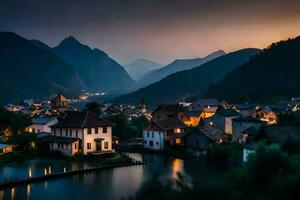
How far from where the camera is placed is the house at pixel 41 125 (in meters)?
51.8

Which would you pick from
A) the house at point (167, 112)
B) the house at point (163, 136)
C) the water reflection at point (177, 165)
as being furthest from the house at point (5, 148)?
the house at point (167, 112)

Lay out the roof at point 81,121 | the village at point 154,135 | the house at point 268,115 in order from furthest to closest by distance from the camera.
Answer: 1. the house at point 268,115
2. the roof at point 81,121
3. the village at point 154,135

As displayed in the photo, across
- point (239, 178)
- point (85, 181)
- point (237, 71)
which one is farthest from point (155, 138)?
point (237, 71)

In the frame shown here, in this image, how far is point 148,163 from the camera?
39.1m

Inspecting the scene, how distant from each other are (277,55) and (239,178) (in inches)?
4439

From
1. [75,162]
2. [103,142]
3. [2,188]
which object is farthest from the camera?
[103,142]

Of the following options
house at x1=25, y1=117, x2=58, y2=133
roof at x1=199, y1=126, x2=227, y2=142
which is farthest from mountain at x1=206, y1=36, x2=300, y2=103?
roof at x1=199, y1=126, x2=227, y2=142

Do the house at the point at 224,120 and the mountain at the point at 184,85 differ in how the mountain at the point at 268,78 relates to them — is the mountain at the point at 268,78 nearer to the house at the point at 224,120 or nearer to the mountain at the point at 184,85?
the mountain at the point at 184,85

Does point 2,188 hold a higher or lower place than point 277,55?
lower

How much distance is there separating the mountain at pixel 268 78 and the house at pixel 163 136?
1837 inches

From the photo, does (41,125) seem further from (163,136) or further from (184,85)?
(184,85)

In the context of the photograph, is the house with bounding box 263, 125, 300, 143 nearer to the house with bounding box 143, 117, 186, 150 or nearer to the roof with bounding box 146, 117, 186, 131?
the house with bounding box 143, 117, 186, 150

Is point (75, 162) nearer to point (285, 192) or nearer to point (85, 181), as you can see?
point (85, 181)

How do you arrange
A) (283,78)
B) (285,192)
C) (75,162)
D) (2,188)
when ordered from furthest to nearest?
(283,78) → (75,162) → (2,188) → (285,192)
